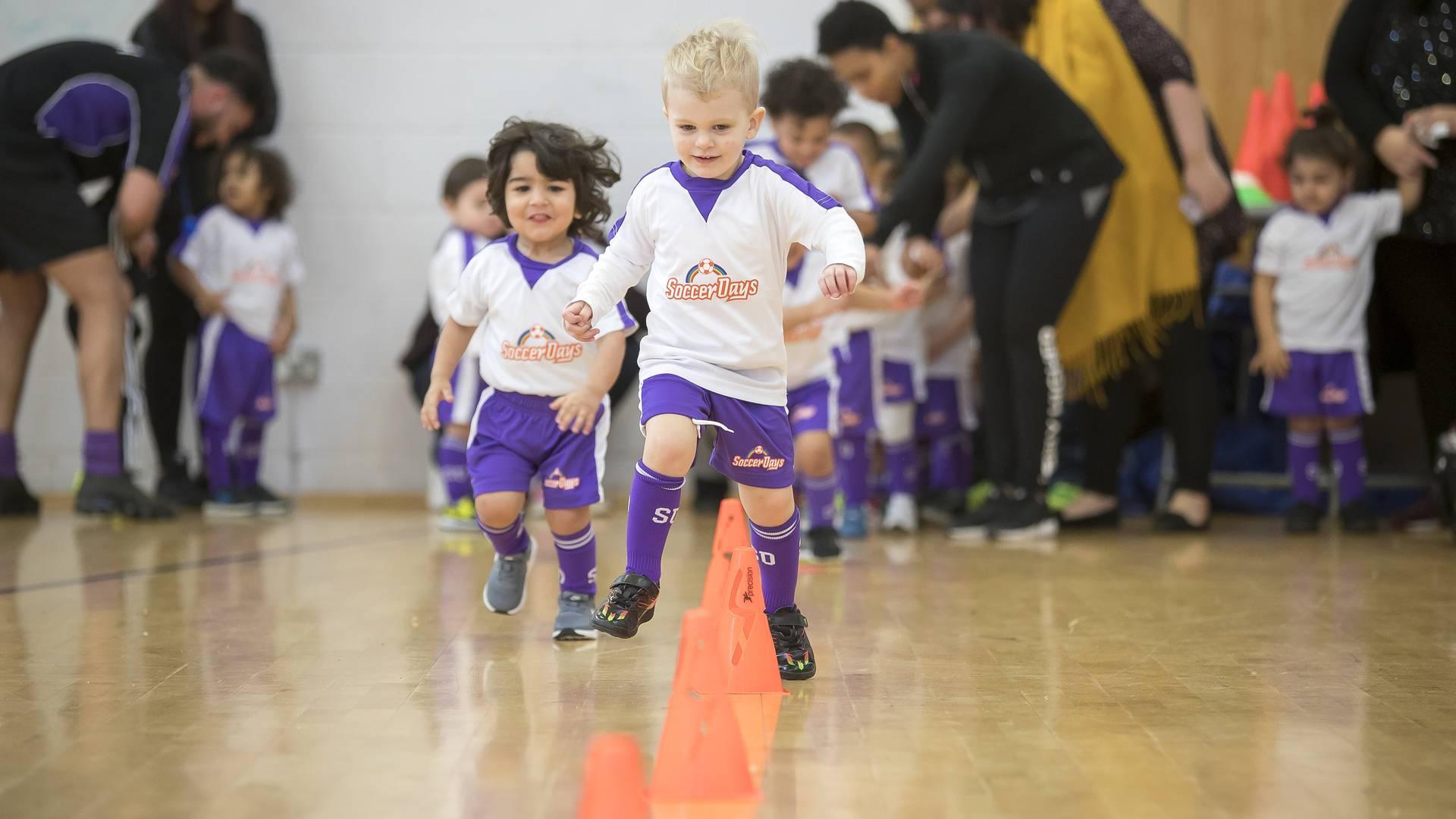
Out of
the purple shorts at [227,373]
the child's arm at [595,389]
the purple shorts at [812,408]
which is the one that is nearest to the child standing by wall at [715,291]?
the child's arm at [595,389]

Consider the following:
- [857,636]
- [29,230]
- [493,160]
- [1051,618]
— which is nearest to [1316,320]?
[1051,618]

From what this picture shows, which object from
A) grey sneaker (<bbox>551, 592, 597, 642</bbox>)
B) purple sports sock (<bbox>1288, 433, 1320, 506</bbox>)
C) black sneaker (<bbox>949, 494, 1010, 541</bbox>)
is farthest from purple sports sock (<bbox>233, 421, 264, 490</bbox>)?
→ purple sports sock (<bbox>1288, 433, 1320, 506</bbox>)

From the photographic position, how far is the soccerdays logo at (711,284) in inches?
88.4

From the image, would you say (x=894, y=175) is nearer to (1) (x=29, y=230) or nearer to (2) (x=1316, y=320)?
(2) (x=1316, y=320)

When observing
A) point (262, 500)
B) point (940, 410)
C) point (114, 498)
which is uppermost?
point (940, 410)

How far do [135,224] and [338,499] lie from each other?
1.67 metres

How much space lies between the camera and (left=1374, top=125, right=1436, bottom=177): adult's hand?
13.6 feet

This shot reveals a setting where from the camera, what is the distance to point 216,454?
5188 millimetres

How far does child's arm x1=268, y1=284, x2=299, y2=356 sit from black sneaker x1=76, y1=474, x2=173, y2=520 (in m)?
0.86

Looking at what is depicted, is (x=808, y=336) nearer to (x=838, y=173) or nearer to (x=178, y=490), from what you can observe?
(x=838, y=173)

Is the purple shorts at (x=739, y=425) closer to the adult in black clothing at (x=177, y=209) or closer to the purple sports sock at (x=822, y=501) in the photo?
the purple sports sock at (x=822, y=501)

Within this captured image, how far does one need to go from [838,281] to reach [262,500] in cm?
369

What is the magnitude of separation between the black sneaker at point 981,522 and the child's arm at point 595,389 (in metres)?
1.99

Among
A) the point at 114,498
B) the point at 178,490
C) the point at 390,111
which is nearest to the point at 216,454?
the point at 178,490
